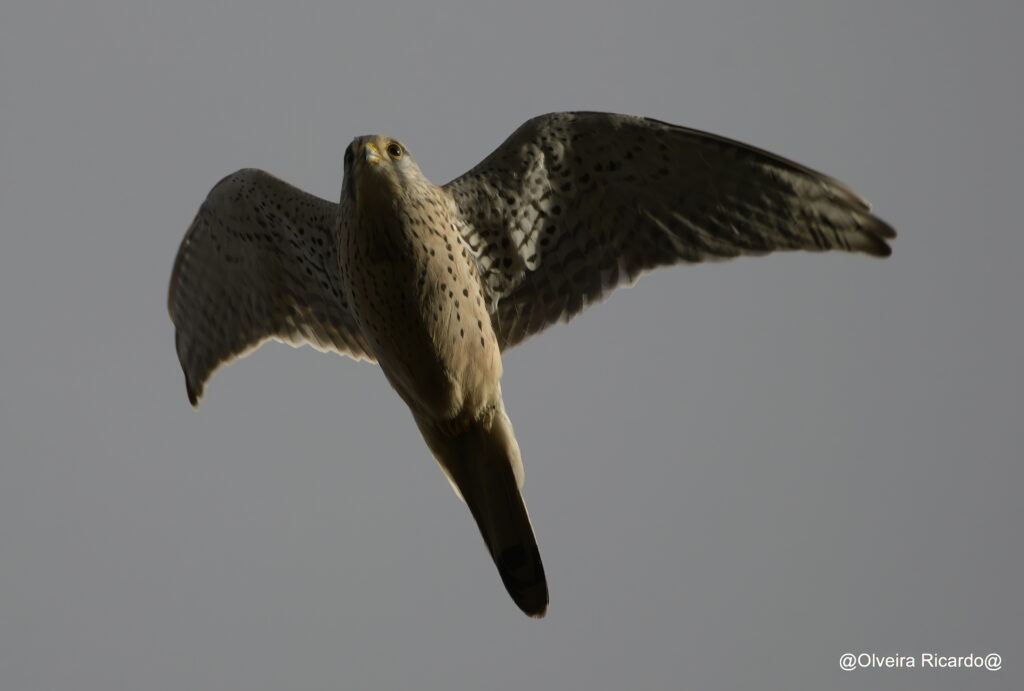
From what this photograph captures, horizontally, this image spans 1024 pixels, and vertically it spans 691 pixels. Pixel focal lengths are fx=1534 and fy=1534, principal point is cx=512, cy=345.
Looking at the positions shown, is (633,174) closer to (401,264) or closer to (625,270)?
(625,270)

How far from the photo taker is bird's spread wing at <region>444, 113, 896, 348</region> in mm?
7766

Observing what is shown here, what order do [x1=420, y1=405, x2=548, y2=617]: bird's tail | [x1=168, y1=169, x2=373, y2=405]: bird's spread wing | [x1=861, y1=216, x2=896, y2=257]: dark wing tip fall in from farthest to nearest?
[x1=168, y1=169, x2=373, y2=405]: bird's spread wing, [x1=420, y1=405, x2=548, y2=617]: bird's tail, [x1=861, y1=216, x2=896, y2=257]: dark wing tip

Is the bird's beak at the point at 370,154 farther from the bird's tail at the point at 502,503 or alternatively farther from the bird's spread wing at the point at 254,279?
the bird's tail at the point at 502,503

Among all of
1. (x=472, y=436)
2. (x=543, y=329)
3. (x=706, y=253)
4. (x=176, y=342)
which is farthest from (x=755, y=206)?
(x=176, y=342)

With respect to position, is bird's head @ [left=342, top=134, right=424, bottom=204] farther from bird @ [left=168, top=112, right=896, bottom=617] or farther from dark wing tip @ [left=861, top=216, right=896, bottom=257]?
dark wing tip @ [left=861, top=216, right=896, bottom=257]

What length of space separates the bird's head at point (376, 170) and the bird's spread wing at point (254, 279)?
24.5 inches

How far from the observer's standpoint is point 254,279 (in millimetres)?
8961

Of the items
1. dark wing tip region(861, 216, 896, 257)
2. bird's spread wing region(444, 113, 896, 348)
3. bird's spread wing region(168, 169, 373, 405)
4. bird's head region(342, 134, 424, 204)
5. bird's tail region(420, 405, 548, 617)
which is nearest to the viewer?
dark wing tip region(861, 216, 896, 257)

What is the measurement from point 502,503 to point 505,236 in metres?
1.43

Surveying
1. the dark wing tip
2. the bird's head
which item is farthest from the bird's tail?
the dark wing tip

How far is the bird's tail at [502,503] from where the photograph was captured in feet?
26.3

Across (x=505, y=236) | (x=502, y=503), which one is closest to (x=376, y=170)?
(x=505, y=236)

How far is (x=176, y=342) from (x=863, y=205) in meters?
4.18

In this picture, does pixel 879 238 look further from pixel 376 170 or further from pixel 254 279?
pixel 254 279
